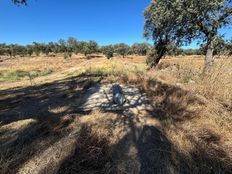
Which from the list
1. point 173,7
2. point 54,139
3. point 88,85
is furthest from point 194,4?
point 54,139

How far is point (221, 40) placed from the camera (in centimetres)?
905

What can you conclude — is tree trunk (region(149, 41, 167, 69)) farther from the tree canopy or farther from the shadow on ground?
the shadow on ground

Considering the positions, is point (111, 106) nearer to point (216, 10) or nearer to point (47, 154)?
point (47, 154)

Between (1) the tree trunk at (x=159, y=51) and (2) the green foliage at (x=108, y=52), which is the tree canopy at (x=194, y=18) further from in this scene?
(2) the green foliage at (x=108, y=52)

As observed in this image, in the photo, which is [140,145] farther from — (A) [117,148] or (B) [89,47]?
(B) [89,47]

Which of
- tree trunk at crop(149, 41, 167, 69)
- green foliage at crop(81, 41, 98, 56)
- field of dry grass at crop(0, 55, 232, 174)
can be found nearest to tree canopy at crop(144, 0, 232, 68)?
tree trunk at crop(149, 41, 167, 69)

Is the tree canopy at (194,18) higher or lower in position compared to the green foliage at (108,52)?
higher

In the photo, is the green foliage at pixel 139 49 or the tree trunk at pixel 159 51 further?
the green foliage at pixel 139 49

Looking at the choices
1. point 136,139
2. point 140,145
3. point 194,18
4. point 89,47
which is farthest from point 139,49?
point 140,145

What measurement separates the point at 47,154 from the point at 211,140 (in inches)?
96.1

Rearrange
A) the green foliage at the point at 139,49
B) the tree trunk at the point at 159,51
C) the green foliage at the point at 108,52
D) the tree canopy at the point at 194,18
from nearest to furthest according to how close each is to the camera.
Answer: the tree canopy at the point at 194,18 < the tree trunk at the point at 159,51 < the green foliage at the point at 108,52 < the green foliage at the point at 139,49

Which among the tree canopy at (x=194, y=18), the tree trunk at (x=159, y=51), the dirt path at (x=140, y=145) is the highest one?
the tree canopy at (x=194, y=18)

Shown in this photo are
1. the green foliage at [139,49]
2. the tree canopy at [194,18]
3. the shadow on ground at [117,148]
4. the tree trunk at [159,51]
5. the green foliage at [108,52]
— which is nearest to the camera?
the shadow on ground at [117,148]

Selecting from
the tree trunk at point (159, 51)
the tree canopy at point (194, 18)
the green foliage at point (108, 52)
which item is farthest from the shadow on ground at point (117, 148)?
the green foliage at point (108, 52)
